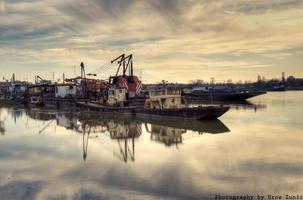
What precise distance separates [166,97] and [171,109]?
4709 mm

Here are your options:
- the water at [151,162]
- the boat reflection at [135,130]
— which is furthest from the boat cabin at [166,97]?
the water at [151,162]

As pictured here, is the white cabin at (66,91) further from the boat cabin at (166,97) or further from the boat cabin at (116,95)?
the boat cabin at (166,97)

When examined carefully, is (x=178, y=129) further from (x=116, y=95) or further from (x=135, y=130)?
(x=116, y=95)

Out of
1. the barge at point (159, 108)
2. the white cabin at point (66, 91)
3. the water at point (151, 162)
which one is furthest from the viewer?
the white cabin at point (66, 91)

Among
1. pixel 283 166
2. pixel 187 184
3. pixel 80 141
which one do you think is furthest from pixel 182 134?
pixel 187 184

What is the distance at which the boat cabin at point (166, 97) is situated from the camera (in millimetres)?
52000

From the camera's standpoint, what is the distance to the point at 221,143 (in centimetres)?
3128

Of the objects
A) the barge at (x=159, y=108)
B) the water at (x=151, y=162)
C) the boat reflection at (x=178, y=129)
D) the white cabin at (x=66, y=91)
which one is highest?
the white cabin at (x=66, y=91)

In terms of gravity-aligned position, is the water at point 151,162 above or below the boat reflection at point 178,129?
below

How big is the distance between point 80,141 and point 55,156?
7.29 metres

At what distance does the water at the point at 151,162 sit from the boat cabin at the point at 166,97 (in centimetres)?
1112

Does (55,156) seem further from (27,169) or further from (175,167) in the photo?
(175,167)

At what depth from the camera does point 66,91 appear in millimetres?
95875

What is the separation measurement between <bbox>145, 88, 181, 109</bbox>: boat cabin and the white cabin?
43616mm
